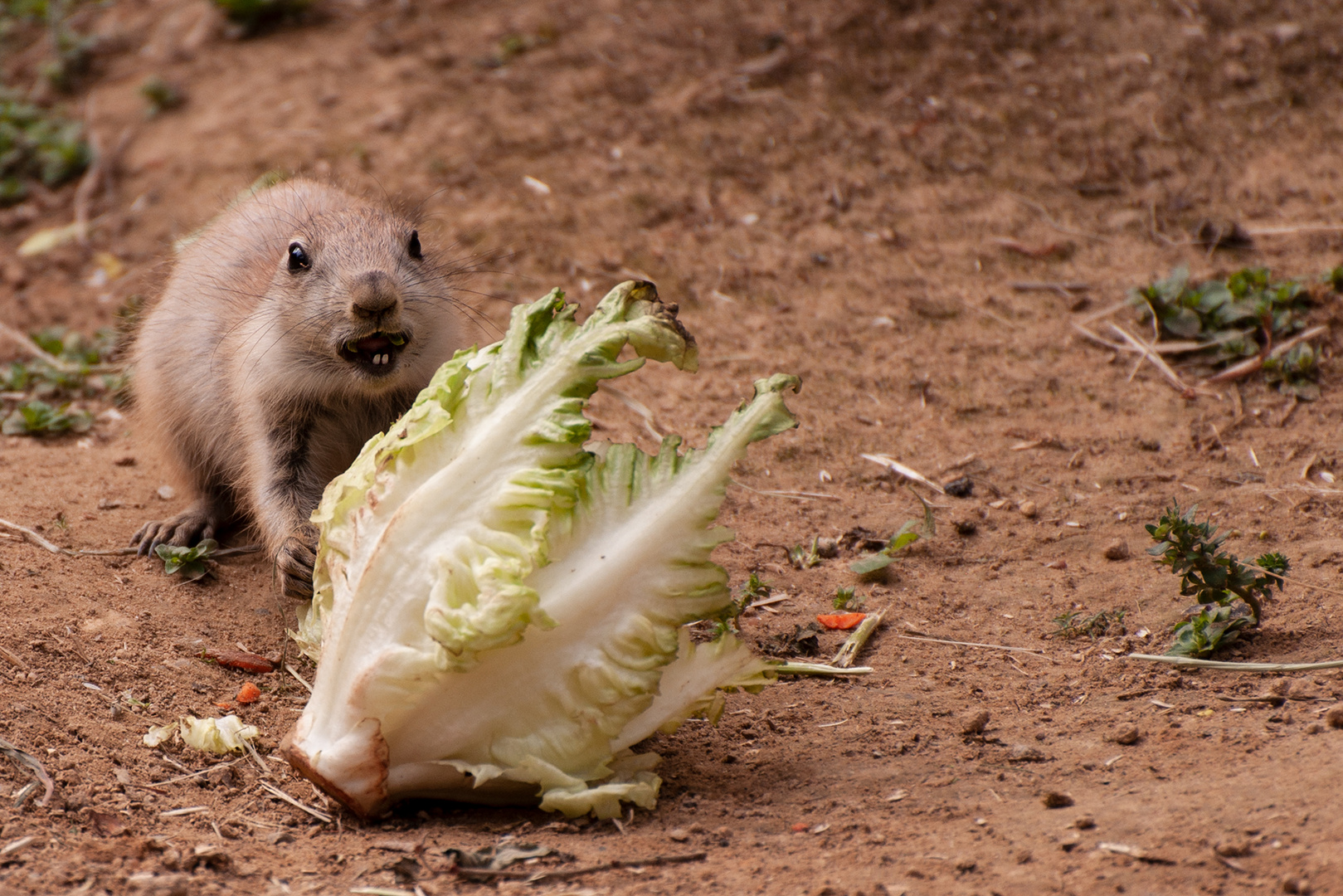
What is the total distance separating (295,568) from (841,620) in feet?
5.63

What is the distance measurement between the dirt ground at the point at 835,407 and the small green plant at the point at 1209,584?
107 mm

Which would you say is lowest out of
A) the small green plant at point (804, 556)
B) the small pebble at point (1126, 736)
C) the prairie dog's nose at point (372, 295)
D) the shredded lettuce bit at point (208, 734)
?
the small green plant at point (804, 556)

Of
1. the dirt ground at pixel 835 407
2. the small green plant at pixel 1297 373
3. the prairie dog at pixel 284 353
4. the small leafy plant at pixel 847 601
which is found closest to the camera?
the dirt ground at pixel 835 407

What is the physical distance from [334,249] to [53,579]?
1397 mm

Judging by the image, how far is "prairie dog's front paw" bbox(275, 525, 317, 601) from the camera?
4.06 m

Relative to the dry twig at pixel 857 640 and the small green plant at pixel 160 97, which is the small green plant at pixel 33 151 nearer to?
the small green plant at pixel 160 97

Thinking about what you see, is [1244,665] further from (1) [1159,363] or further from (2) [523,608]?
(1) [1159,363]

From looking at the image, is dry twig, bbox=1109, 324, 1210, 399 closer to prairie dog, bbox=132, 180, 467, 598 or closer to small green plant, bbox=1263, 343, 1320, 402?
small green plant, bbox=1263, 343, 1320, 402

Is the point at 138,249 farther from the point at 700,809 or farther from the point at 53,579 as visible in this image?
the point at 700,809

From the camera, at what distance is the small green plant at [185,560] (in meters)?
4.31

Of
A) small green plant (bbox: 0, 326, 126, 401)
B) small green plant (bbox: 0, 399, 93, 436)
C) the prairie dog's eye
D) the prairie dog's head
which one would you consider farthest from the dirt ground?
the prairie dog's eye

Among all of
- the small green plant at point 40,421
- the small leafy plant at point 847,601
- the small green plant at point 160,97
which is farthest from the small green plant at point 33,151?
the small leafy plant at point 847,601

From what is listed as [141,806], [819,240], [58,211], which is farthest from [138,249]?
[141,806]

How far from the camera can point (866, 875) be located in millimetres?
2678
